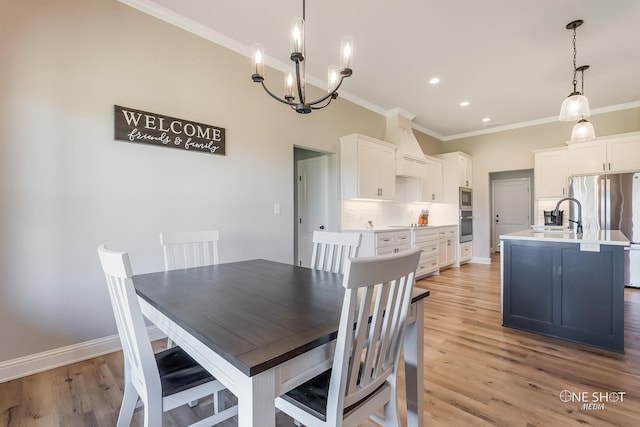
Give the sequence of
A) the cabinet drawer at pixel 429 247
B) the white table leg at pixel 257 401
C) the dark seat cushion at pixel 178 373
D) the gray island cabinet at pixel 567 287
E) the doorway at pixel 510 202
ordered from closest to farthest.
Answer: the white table leg at pixel 257 401
the dark seat cushion at pixel 178 373
the gray island cabinet at pixel 567 287
the cabinet drawer at pixel 429 247
the doorway at pixel 510 202

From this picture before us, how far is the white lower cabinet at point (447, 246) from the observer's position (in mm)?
5453

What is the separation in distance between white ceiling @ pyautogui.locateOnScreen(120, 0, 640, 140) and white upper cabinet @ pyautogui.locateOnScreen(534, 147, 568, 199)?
38.6 inches

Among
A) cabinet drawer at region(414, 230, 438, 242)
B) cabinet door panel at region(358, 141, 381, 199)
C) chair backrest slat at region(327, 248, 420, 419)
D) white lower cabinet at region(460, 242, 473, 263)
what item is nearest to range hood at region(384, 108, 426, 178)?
cabinet door panel at region(358, 141, 381, 199)

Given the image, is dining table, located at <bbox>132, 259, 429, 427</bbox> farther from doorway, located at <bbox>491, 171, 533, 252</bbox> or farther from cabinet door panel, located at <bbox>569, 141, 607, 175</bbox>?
doorway, located at <bbox>491, 171, 533, 252</bbox>

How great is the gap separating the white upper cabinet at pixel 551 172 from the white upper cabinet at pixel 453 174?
4.07ft

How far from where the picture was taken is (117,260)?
102cm

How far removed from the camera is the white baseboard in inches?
79.7

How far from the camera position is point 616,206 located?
449 centimetres

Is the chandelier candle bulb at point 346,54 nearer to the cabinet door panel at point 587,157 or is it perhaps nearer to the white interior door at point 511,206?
the cabinet door panel at point 587,157

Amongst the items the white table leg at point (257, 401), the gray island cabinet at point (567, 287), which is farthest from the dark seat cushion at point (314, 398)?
the gray island cabinet at point (567, 287)

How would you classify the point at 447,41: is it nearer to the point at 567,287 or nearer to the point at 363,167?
the point at 363,167

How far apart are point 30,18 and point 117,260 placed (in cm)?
232

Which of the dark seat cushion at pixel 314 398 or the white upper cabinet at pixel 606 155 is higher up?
the white upper cabinet at pixel 606 155

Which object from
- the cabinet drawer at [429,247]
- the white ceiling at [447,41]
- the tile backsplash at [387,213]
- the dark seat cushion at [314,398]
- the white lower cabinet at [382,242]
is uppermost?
the white ceiling at [447,41]
